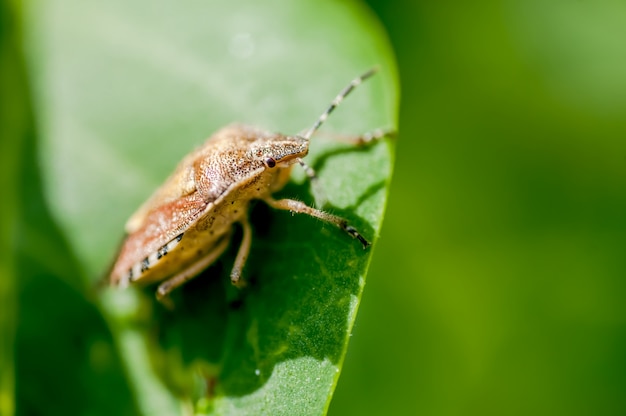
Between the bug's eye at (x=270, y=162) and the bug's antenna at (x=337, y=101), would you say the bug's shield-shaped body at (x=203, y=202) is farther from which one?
the bug's antenna at (x=337, y=101)

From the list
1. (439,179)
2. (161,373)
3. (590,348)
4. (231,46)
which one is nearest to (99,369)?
(161,373)

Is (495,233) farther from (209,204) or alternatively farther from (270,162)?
(209,204)

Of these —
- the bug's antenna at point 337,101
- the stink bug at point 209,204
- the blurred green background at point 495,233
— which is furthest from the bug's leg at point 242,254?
the blurred green background at point 495,233

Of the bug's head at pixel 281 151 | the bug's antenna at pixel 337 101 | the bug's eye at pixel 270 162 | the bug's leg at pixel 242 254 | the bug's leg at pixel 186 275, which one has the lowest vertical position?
the bug's leg at pixel 186 275

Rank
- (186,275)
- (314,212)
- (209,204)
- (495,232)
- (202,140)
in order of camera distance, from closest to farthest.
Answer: (314,212) → (209,204) → (186,275) → (202,140) → (495,232)

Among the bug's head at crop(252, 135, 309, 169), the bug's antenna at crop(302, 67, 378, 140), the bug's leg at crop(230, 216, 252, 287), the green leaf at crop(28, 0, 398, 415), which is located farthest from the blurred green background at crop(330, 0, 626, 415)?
the bug's head at crop(252, 135, 309, 169)

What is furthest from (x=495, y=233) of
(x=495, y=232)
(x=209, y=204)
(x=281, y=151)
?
(x=209, y=204)

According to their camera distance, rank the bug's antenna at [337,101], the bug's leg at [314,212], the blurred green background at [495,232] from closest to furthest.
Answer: the bug's leg at [314,212] < the bug's antenna at [337,101] < the blurred green background at [495,232]
